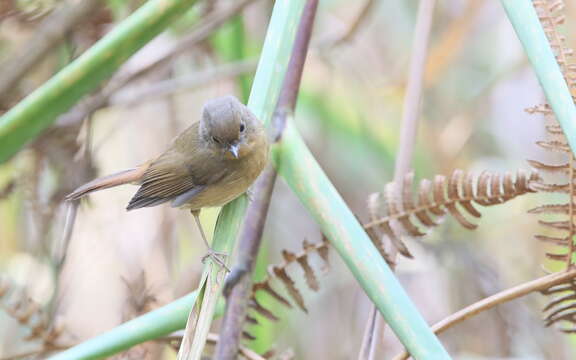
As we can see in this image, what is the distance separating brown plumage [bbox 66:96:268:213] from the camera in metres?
2.05

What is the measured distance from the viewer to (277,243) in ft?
10.5

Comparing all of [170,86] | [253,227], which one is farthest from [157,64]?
[253,227]

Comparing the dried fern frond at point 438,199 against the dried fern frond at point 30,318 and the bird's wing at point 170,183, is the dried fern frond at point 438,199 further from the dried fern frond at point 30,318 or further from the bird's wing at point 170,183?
the dried fern frond at point 30,318

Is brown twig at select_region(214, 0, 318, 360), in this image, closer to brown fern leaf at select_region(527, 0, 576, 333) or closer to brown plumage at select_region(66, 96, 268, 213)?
brown plumage at select_region(66, 96, 268, 213)

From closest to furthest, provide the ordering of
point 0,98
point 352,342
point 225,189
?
point 225,189 → point 0,98 → point 352,342

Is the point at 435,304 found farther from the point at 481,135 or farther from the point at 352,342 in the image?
the point at 481,135

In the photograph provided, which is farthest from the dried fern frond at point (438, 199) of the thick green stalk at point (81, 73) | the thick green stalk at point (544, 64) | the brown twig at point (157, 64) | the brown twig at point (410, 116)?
the brown twig at point (157, 64)

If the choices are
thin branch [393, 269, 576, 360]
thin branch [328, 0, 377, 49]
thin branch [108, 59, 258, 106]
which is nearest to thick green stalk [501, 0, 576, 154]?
thin branch [393, 269, 576, 360]

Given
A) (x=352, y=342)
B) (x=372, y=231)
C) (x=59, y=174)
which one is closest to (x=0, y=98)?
(x=59, y=174)

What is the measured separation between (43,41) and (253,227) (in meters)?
1.11

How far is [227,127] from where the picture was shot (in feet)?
6.95

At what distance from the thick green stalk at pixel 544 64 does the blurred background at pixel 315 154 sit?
127 cm

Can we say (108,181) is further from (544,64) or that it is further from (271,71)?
(544,64)

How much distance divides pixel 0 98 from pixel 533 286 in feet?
5.61
